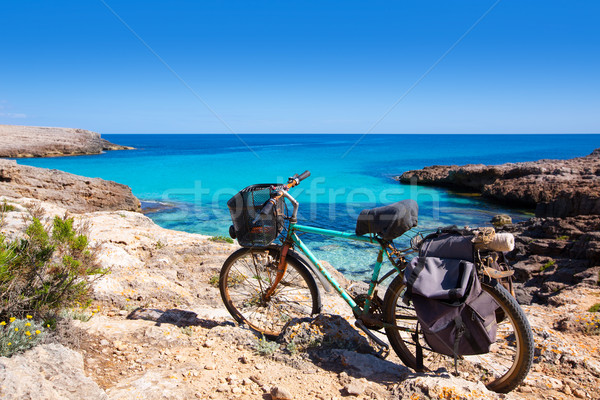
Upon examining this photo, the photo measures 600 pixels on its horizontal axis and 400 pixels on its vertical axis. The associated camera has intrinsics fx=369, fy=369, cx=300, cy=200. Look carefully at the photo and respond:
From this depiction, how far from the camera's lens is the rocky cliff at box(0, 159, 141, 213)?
15383 mm

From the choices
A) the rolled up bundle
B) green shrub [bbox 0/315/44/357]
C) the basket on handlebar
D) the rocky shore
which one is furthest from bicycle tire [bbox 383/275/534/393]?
green shrub [bbox 0/315/44/357]

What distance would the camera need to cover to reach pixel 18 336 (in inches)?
108

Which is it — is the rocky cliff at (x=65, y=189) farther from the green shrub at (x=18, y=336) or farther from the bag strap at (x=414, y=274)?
the bag strap at (x=414, y=274)

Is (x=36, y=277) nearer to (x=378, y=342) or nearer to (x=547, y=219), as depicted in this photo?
(x=378, y=342)

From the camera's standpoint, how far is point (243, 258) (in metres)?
4.00

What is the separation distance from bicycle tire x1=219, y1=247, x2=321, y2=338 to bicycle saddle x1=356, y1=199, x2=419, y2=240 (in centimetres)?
86

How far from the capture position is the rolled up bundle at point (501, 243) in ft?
8.45

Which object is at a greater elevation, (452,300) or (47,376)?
(452,300)

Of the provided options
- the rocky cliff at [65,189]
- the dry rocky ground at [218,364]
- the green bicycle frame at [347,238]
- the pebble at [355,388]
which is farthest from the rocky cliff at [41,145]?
the pebble at [355,388]

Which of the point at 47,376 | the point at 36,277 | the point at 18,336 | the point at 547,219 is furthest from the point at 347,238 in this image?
the point at 547,219

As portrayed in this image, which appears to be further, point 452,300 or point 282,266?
point 282,266

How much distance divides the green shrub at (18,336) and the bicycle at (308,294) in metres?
1.71

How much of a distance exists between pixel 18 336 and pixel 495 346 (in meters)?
4.01

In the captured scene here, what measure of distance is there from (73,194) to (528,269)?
1831cm
